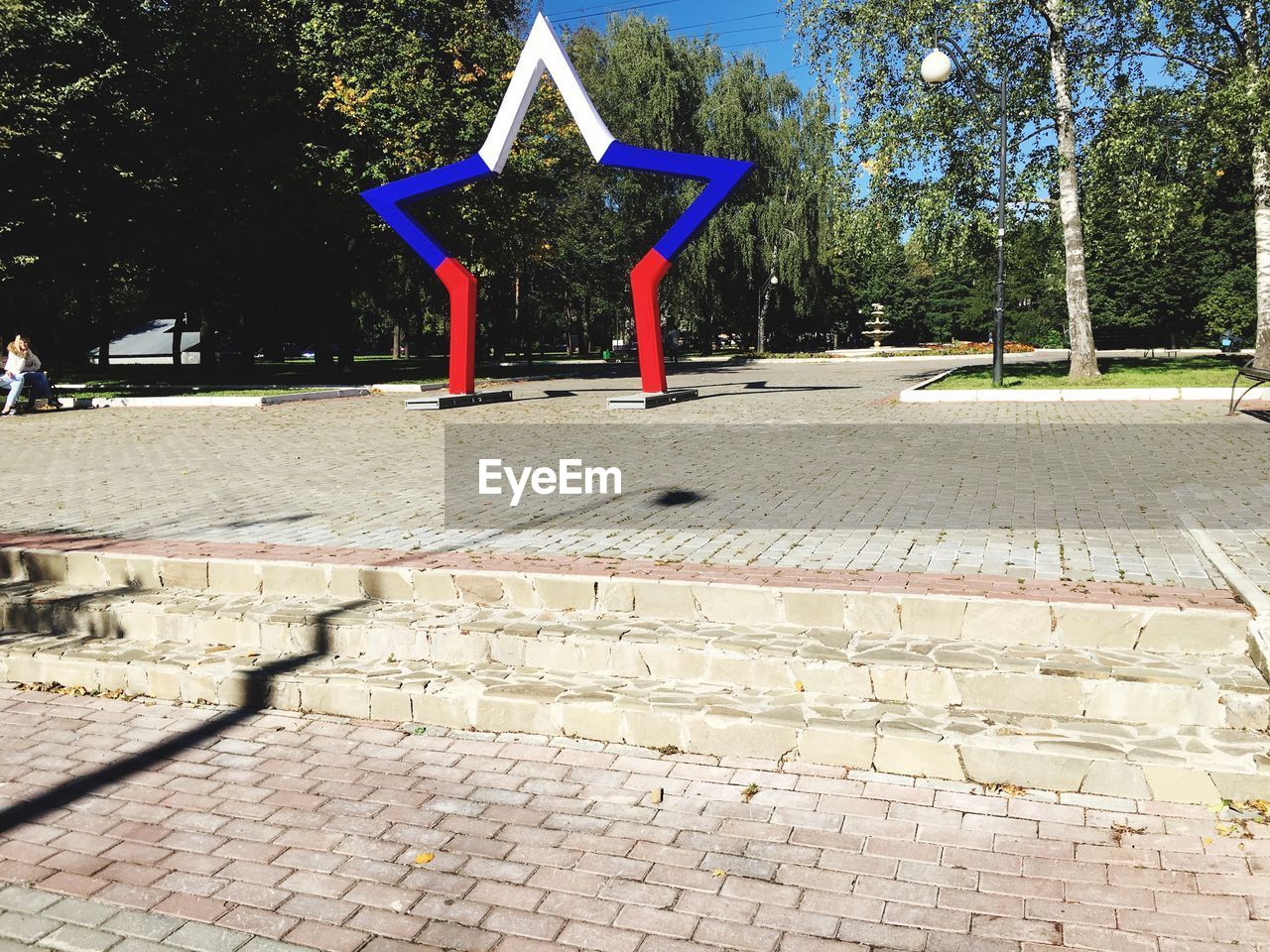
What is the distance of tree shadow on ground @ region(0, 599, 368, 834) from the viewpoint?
436cm

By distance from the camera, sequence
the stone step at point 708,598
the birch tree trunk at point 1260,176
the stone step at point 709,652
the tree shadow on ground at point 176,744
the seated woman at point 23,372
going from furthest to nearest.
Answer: the seated woman at point 23,372 < the birch tree trunk at point 1260,176 < the stone step at point 708,598 < the stone step at point 709,652 < the tree shadow on ground at point 176,744

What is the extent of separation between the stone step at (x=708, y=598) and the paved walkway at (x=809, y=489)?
0.80 metres

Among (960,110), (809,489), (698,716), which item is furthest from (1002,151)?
(698,716)

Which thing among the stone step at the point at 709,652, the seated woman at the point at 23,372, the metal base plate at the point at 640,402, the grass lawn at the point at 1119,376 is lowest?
the stone step at the point at 709,652

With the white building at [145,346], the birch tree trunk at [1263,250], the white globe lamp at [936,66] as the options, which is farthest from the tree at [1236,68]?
the white building at [145,346]

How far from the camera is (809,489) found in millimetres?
9789

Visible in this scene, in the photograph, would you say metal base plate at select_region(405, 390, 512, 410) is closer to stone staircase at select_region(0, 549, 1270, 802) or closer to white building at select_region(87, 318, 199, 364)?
stone staircase at select_region(0, 549, 1270, 802)

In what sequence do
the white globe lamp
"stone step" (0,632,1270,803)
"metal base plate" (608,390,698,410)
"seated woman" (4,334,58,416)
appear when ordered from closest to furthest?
"stone step" (0,632,1270,803) → the white globe lamp → "metal base plate" (608,390,698,410) → "seated woman" (4,334,58,416)

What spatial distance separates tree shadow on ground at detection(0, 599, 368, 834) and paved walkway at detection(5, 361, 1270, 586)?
4.90 feet

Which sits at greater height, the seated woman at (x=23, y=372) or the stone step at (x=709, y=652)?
the seated woman at (x=23, y=372)

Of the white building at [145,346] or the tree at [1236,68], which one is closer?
the tree at [1236,68]

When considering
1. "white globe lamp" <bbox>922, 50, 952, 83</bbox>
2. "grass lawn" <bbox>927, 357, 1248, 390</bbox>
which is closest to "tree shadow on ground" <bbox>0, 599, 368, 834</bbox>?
"white globe lamp" <bbox>922, 50, 952, 83</bbox>

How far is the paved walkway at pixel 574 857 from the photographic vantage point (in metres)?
3.34

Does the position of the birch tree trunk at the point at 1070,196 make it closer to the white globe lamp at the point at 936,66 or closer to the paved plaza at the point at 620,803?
the white globe lamp at the point at 936,66
